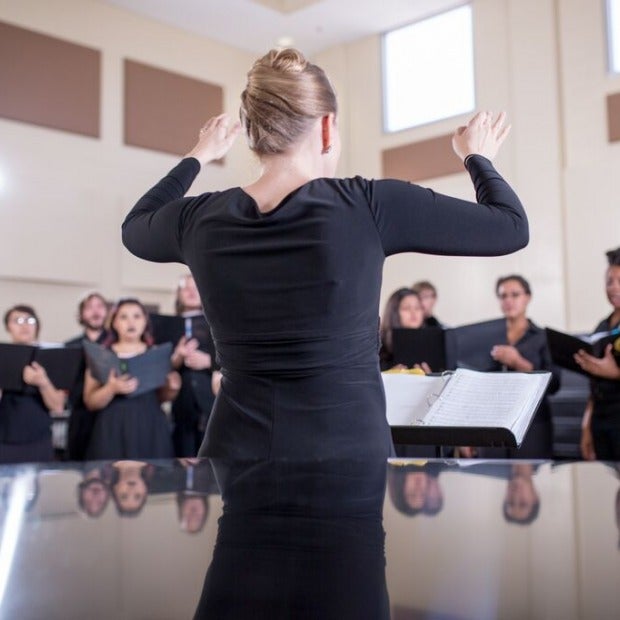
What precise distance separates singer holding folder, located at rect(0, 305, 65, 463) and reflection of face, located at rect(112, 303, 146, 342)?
45 cm

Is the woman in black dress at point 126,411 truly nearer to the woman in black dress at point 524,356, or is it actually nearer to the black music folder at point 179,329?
the black music folder at point 179,329

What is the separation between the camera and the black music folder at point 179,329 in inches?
195

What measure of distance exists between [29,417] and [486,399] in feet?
10.8

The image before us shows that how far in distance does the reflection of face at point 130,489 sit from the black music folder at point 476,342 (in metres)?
3.41

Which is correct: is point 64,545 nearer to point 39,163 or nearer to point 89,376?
point 89,376

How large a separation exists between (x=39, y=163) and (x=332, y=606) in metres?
9.16

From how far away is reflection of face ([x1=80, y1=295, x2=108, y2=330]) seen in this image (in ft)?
19.6

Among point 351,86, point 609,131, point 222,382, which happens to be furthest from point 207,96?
point 222,382

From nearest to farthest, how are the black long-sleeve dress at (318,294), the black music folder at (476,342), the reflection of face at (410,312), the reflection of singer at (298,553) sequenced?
the reflection of singer at (298,553), the black long-sleeve dress at (318,294), the black music folder at (476,342), the reflection of face at (410,312)

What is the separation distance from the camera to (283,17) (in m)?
10.1

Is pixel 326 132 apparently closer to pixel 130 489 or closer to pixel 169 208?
pixel 169 208

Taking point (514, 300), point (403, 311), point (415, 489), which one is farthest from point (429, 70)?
point (415, 489)

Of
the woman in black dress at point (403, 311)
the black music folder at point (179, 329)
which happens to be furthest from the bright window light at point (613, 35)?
the black music folder at point (179, 329)

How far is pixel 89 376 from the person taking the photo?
4.51 meters
